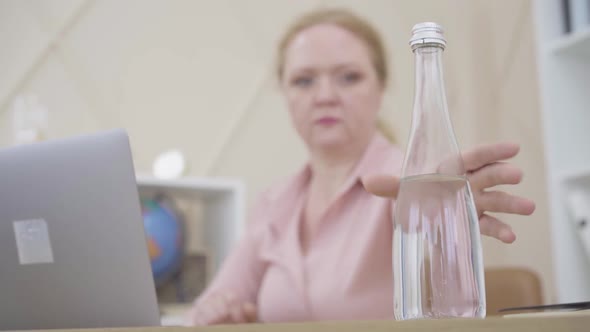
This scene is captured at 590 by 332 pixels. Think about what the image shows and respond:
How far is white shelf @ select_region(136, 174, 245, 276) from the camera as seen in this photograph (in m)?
2.18

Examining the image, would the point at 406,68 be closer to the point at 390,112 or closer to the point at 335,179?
the point at 390,112

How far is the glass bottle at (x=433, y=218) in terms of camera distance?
534mm

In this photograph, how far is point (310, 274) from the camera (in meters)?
1.32

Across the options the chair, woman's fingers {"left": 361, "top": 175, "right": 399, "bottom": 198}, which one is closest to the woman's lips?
the chair

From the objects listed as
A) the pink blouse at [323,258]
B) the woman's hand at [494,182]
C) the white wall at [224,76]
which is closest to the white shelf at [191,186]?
the white wall at [224,76]

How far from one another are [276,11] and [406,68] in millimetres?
560

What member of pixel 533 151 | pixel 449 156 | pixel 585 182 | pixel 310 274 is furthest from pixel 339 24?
pixel 533 151

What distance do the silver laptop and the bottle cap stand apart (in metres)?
0.26

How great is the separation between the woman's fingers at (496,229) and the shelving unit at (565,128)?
1.24 meters

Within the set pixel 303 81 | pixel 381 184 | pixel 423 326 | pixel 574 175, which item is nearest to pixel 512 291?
pixel 574 175

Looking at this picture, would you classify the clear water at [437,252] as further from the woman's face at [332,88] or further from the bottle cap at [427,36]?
the woman's face at [332,88]

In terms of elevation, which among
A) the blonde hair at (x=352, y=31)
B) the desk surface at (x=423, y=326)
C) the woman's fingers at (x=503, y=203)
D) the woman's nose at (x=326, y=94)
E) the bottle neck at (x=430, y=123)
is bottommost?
the desk surface at (x=423, y=326)

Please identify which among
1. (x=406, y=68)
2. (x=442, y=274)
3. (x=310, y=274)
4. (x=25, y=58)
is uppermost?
(x=25, y=58)

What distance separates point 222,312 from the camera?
3.80 feet
